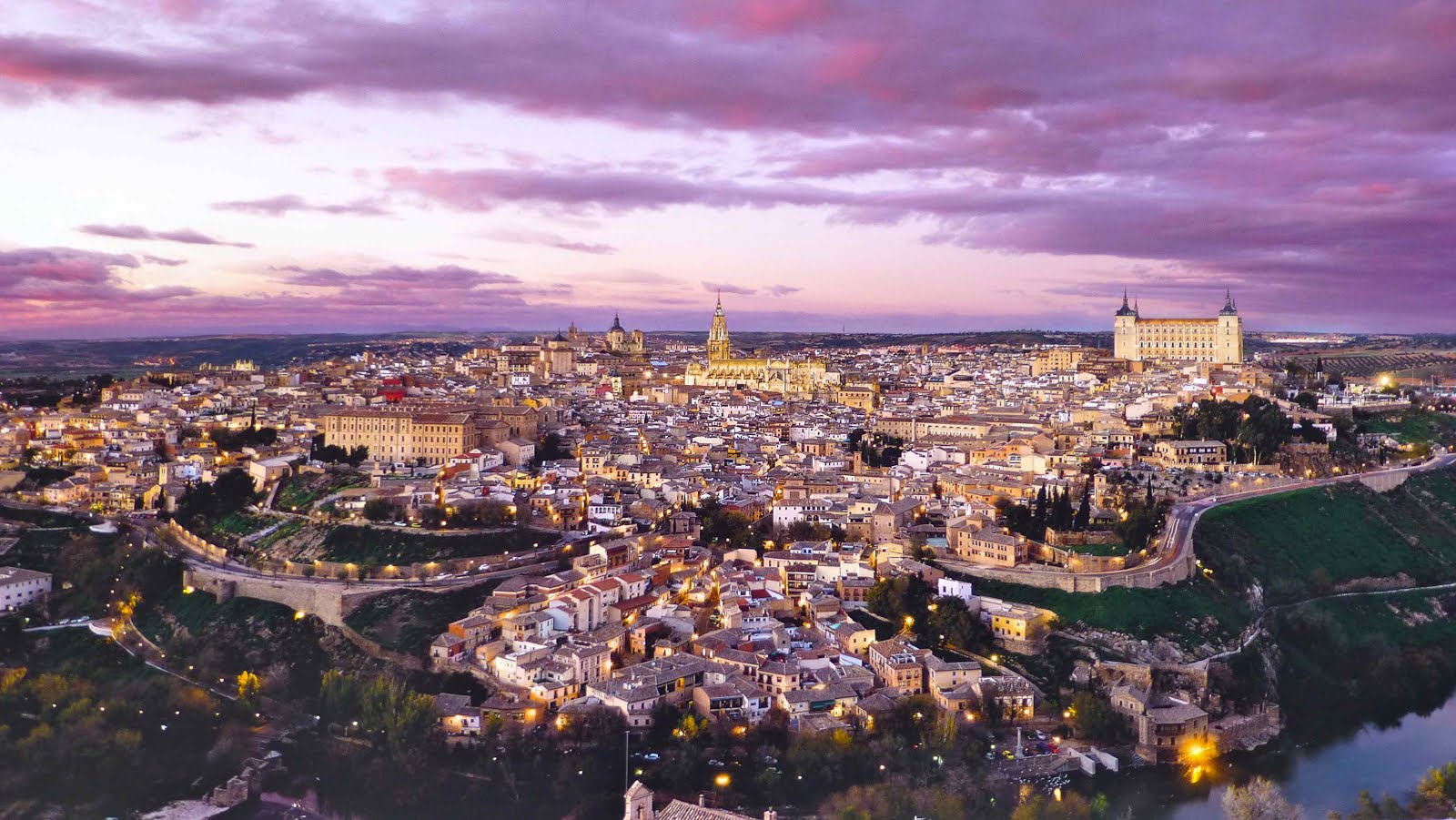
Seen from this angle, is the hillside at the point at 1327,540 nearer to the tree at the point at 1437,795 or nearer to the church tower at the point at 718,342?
the tree at the point at 1437,795

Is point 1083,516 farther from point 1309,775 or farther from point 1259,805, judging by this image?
point 1259,805

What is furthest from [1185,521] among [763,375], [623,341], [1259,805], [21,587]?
[623,341]

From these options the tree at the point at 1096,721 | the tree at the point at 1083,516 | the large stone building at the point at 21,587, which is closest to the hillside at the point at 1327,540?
the tree at the point at 1083,516

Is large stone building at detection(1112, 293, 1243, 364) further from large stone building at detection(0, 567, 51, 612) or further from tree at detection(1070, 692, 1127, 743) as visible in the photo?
large stone building at detection(0, 567, 51, 612)

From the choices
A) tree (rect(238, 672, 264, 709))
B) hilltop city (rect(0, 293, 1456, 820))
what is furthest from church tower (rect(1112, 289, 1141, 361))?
tree (rect(238, 672, 264, 709))

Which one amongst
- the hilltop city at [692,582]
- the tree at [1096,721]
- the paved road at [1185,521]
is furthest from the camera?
the paved road at [1185,521]

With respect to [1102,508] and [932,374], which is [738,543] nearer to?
[1102,508]

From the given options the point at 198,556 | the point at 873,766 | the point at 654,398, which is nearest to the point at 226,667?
the point at 198,556

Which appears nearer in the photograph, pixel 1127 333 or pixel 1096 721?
pixel 1096 721
